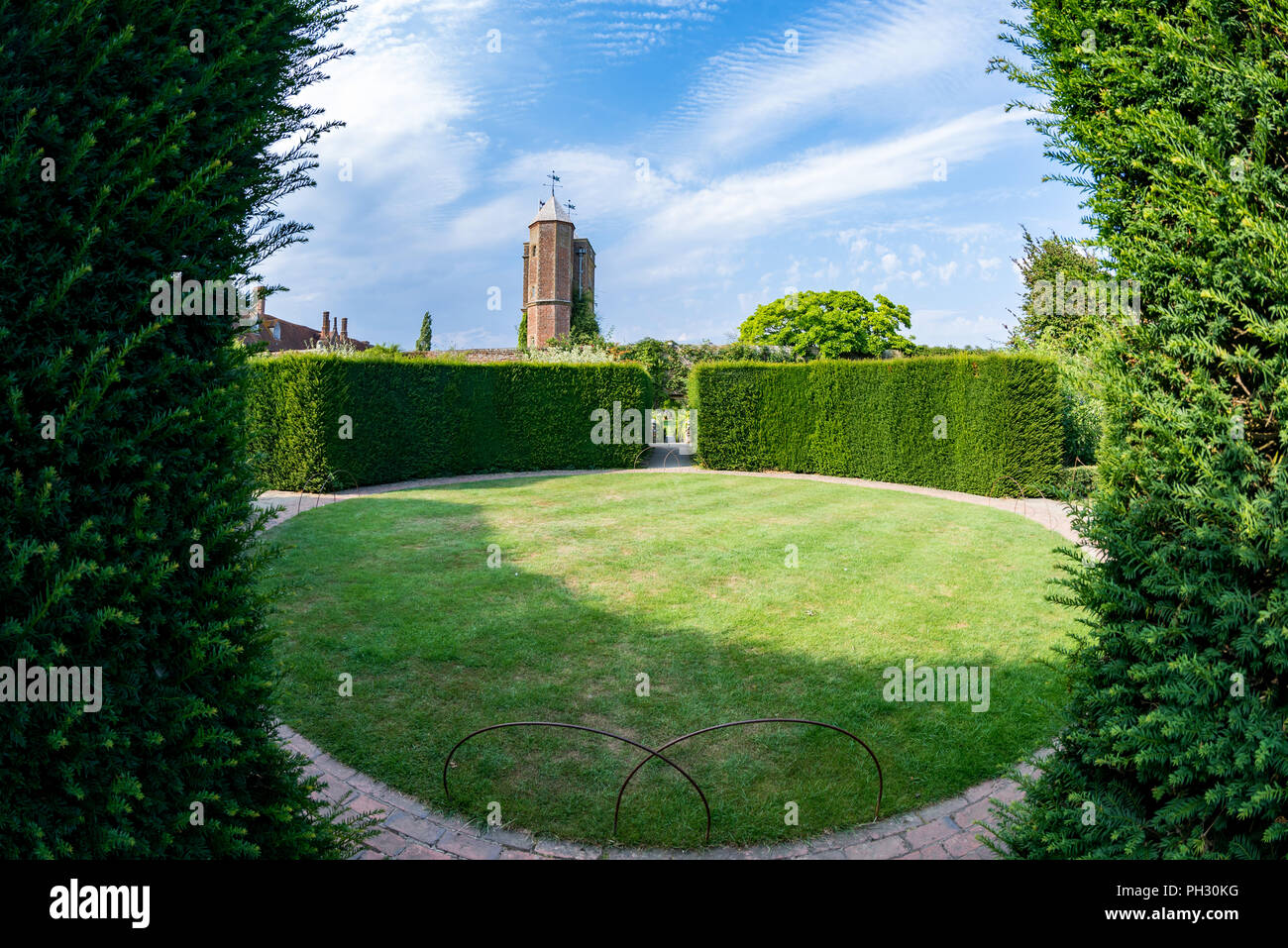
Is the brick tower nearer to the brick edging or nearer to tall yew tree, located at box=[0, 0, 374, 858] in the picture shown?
the brick edging

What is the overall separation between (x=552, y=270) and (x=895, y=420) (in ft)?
147

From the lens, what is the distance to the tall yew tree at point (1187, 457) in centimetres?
235

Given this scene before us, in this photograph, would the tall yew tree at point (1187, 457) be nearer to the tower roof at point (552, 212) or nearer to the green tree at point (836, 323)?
the green tree at point (836, 323)

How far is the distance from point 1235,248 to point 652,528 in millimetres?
10241

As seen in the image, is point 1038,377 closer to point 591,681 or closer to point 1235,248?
point 591,681

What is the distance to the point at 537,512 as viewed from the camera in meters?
14.0

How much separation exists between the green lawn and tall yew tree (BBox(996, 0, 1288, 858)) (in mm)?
1170

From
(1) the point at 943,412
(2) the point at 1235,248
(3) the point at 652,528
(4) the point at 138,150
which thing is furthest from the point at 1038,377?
(4) the point at 138,150

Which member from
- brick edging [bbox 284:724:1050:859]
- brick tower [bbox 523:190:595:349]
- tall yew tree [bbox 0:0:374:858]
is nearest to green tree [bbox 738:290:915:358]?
brick tower [bbox 523:190:595:349]

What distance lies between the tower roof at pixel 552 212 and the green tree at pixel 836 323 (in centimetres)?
1977

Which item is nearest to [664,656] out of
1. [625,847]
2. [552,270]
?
[625,847]

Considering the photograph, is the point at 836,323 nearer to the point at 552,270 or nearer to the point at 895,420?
the point at 552,270

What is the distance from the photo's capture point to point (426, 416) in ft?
62.2

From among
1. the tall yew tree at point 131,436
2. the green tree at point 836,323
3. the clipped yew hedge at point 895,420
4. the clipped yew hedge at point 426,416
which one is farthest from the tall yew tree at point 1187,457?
the green tree at point 836,323
